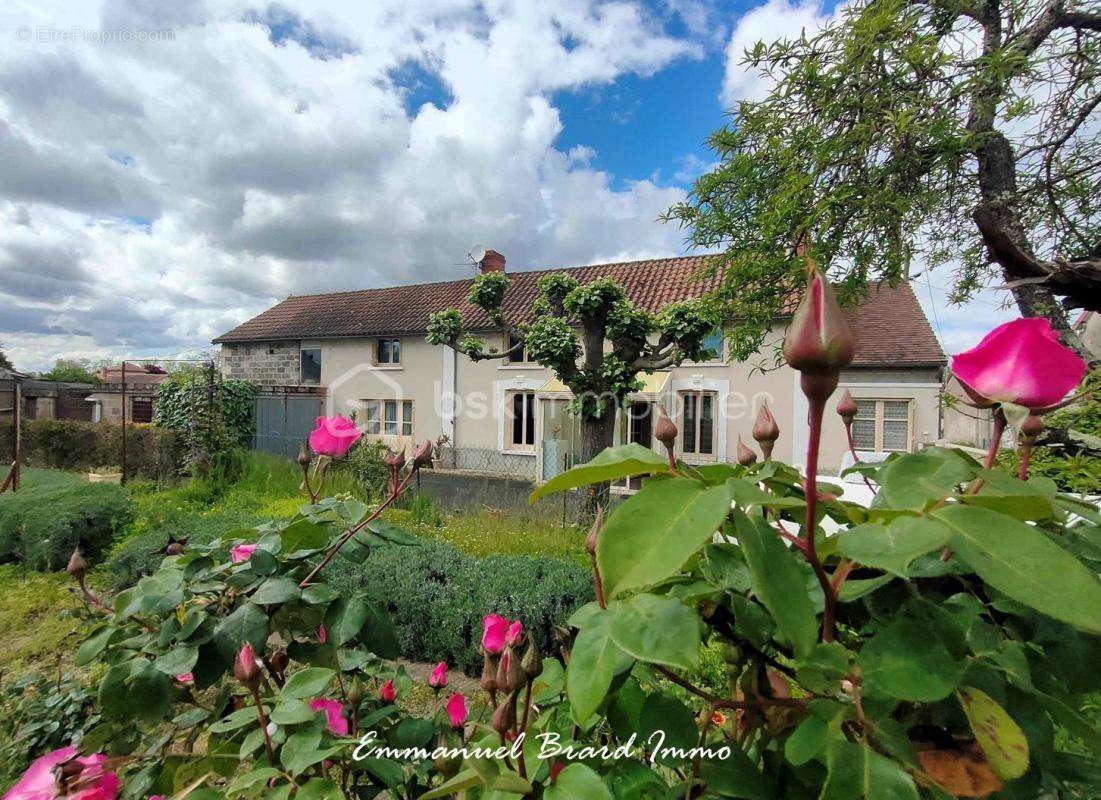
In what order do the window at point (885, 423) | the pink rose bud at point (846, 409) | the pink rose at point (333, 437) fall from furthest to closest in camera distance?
1. the window at point (885, 423)
2. the pink rose at point (333, 437)
3. the pink rose bud at point (846, 409)

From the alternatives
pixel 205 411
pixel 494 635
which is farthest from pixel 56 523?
pixel 494 635

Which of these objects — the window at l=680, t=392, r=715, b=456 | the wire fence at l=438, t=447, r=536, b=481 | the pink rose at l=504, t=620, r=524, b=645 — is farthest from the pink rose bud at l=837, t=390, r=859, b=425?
the wire fence at l=438, t=447, r=536, b=481

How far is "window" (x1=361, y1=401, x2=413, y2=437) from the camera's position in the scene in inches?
707

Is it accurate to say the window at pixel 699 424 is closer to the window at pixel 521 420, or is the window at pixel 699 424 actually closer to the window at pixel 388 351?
the window at pixel 521 420

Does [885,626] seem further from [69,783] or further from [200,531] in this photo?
[200,531]

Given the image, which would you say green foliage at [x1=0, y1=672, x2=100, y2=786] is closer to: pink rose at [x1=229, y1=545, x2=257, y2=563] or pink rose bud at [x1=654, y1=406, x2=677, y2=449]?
pink rose at [x1=229, y1=545, x2=257, y2=563]

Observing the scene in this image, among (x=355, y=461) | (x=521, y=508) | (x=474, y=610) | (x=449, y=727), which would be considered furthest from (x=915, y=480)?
(x=355, y=461)

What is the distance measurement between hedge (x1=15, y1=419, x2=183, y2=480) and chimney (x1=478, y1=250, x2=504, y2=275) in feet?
35.6

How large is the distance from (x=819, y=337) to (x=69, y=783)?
5.01 ft

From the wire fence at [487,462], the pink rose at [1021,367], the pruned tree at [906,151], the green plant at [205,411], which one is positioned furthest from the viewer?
the wire fence at [487,462]

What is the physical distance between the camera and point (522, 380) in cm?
1620

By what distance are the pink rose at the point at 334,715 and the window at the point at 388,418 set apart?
17.1m

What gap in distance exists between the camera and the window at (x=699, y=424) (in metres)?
14.3

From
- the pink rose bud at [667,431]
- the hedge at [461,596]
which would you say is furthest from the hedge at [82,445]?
the pink rose bud at [667,431]
